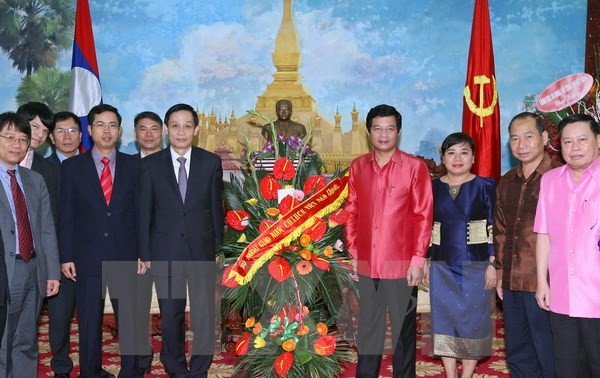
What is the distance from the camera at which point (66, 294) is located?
3.16 metres

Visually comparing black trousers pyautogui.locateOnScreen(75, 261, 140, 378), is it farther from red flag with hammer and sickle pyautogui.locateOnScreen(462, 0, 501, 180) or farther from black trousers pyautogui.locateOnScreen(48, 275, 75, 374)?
red flag with hammer and sickle pyautogui.locateOnScreen(462, 0, 501, 180)

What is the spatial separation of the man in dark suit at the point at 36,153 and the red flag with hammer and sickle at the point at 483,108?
311 cm

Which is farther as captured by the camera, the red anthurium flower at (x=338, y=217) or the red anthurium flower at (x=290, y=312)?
the red anthurium flower at (x=338, y=217)

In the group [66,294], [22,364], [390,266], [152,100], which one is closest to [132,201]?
[66,294]

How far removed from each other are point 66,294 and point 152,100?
3.04m

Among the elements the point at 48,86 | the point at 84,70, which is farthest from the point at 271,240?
the point at 48,86

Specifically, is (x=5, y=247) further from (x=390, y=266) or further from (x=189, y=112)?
(x=390, y=266)

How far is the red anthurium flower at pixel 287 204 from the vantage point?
258 cm

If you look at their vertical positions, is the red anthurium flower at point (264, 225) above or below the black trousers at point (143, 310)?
above

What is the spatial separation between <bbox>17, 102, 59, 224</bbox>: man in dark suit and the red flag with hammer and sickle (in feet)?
10.2

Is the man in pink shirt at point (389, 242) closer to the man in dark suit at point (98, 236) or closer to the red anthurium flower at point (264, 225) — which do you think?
the red anthurium flower at point (264, 225)

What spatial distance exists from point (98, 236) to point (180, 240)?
1.20 ft

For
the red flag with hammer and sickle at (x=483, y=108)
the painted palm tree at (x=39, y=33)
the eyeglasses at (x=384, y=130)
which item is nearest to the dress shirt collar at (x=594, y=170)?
the eyeglasses at (x=384, y=130)

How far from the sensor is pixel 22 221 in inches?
105
